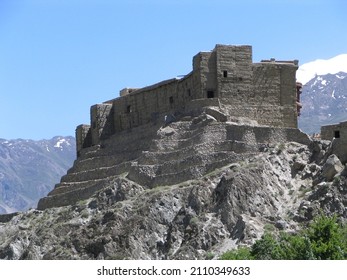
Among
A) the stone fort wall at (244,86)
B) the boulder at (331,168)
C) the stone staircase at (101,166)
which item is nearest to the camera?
the boulder at (331,168)

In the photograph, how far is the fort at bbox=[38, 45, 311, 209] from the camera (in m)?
95.3

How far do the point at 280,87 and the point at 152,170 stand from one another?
488 inches

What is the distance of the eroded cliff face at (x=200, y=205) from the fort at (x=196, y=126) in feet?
0.64

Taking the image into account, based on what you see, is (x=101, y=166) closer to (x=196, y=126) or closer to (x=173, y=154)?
(x=173, y=154)

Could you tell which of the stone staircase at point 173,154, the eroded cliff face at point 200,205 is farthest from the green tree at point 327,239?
the stone staircase at point 173,154

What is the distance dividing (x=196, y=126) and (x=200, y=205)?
34.9 feet

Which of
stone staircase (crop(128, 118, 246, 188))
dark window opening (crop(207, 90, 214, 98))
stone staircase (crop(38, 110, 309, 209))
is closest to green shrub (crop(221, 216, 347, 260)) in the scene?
stone staircase (crop(128, 118, 246, 188))

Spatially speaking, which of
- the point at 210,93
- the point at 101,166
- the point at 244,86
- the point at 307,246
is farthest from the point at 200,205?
the point at 101,166

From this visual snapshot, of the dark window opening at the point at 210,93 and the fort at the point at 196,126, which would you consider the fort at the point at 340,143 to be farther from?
the dark window opening at the point at 210,93

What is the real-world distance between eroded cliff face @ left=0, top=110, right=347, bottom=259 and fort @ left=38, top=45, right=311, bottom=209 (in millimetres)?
195

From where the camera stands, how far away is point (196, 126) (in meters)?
98.6

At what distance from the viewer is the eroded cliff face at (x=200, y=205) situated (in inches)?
3408

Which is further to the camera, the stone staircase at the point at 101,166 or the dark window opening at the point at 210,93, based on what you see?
the dark window opening at the point at 210,93

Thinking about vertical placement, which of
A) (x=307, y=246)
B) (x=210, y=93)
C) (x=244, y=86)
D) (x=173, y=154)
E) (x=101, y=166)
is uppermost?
(x=244, y=86)
